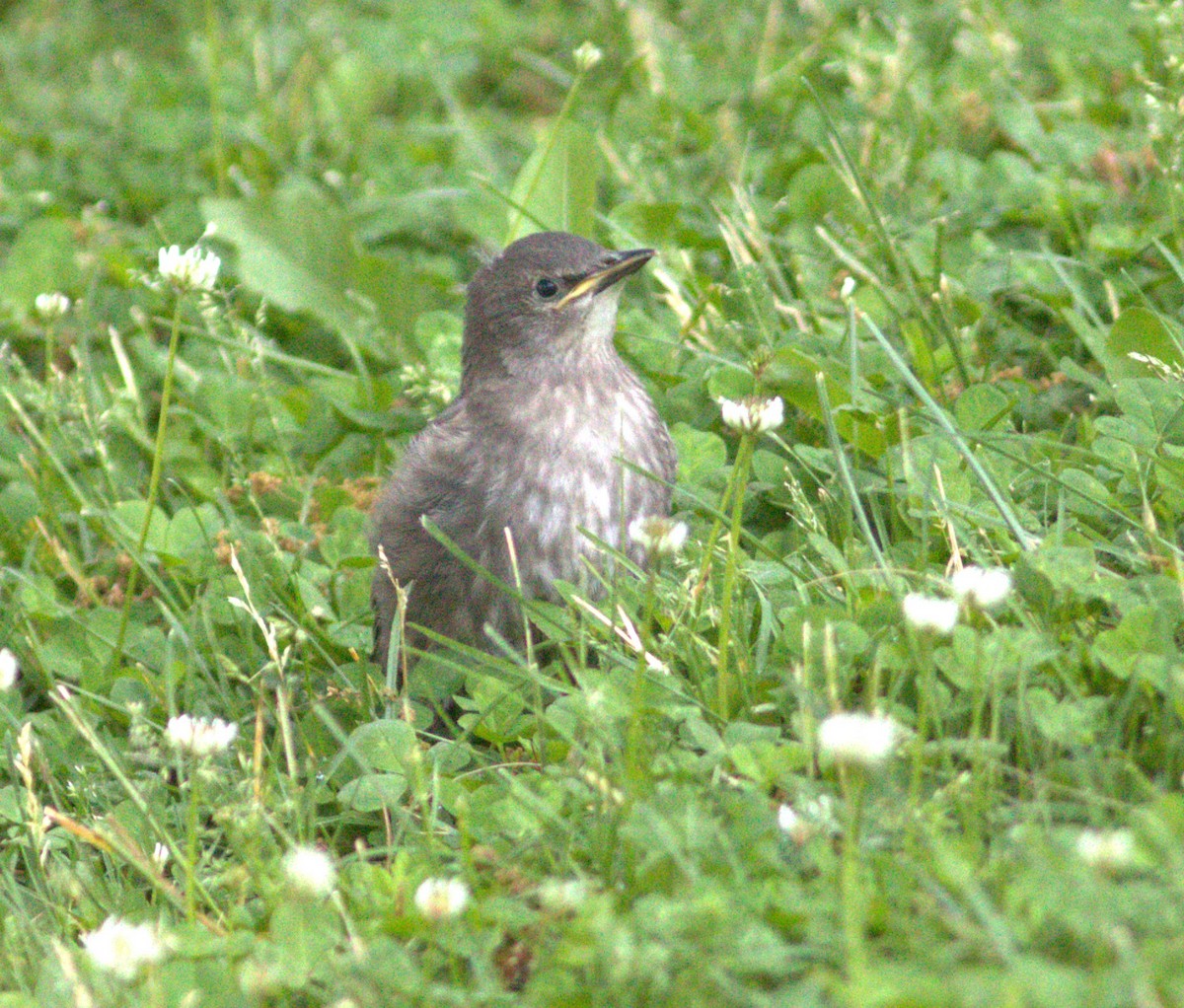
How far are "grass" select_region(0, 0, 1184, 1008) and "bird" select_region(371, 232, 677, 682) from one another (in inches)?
7.3

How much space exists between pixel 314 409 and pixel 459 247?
1024 mm

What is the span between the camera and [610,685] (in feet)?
9.71

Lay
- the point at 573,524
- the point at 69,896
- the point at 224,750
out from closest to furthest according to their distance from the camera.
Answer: the point at 69,896 → the point at 224,750 → the point at 573,524

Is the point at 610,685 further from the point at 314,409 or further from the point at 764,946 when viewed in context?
the point at 314,409

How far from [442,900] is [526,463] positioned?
1695mm

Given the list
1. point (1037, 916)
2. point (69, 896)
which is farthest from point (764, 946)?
point (69, 896)

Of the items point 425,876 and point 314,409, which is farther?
point 314,409

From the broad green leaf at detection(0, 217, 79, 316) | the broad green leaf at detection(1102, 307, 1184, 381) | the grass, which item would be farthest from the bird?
the broad green leaf at detection(0, 217, 79, 316)

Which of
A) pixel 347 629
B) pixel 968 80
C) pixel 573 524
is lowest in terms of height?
pixel 347 629

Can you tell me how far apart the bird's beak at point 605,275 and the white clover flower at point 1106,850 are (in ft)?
7.66

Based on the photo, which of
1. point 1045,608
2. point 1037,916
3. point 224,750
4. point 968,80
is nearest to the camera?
point 1037,916

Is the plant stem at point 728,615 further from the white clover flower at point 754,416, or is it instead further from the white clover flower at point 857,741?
the white clover flower at point 857,741

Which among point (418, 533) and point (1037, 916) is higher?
point (1037, 916)

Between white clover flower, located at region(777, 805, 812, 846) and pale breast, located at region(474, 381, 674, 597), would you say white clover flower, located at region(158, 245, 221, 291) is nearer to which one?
pale breast, located at region(474, 381, 674, 597)
